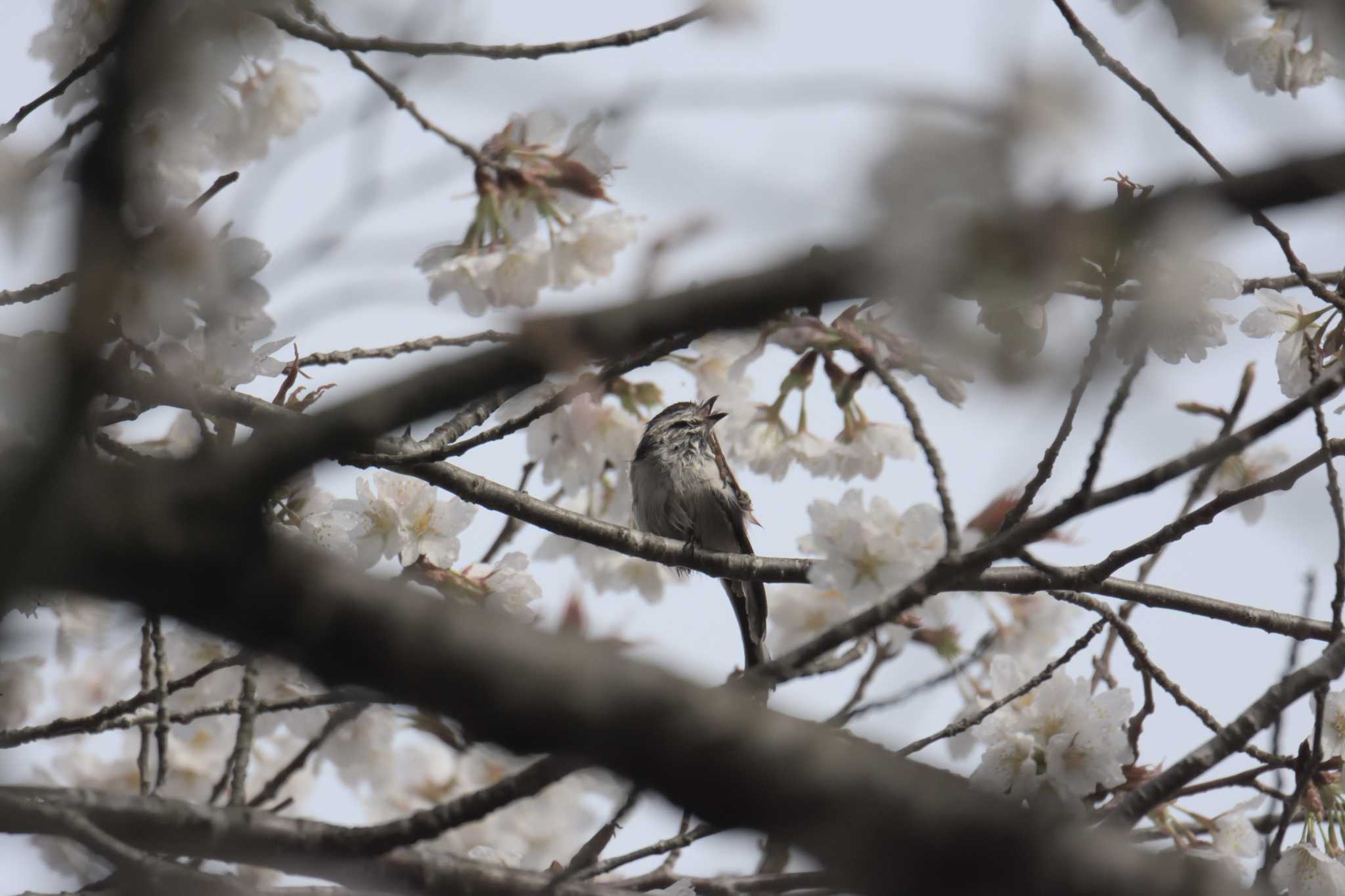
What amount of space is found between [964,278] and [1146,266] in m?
1.00

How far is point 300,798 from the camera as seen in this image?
528 cm

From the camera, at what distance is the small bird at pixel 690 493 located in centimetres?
622

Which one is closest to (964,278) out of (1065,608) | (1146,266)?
(1146,266)

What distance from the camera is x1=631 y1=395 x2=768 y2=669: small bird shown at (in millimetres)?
6223

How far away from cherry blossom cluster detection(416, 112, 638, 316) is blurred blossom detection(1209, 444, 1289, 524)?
87.3 inches

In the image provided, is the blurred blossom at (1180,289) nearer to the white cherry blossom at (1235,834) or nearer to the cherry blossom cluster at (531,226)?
the white cherry blossom at (1235,834)

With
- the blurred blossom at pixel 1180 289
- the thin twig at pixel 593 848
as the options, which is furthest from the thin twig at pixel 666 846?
the blurred blossom at pixel 1180 289

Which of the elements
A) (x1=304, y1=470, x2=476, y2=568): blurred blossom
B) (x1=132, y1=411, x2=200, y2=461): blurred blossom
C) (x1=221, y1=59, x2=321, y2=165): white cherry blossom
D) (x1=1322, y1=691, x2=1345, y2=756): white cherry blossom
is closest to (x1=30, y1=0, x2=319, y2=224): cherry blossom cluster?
(x1=221, y1=59, x2=321, y2=165): white cherry blossom

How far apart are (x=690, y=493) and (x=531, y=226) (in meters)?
2.77

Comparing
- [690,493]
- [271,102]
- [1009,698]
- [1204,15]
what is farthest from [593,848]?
[690,493]

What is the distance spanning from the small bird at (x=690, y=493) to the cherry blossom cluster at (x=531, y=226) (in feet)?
7.51

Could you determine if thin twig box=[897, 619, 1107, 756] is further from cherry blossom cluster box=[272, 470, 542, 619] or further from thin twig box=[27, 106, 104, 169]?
thin twig box=[27, 106, 104, 169]

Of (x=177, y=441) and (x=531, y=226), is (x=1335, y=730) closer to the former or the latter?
(x=531, y=226)

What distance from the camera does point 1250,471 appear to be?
14.0 ft
